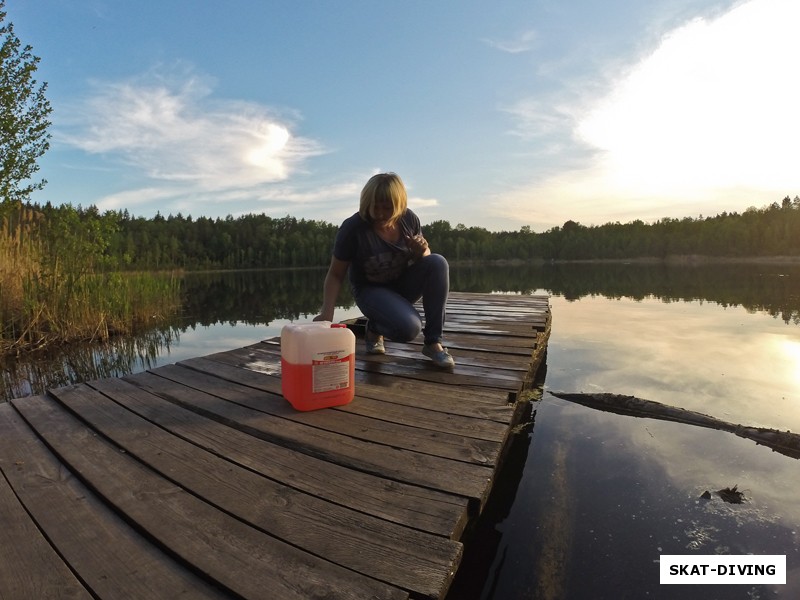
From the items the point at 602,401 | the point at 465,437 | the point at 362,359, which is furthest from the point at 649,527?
the point at 362,359

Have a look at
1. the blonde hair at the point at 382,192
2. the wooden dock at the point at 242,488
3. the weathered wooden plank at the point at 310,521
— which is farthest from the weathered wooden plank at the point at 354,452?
the blonde hair at the point at 382,192

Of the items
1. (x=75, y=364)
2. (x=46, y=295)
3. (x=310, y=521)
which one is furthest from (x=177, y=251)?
(x=310, y=521)

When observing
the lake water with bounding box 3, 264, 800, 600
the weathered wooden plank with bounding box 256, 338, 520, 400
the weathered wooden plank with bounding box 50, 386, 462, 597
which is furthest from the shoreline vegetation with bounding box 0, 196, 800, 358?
the weathered wooden plank with bounding box 50, 386, 462, 597

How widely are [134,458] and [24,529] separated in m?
0.46

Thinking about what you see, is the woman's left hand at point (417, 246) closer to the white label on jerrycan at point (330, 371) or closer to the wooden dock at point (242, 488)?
the wooden dock at point (242, 488)

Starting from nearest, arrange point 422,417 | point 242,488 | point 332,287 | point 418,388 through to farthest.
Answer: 1. point 242,488
2. point 422,417
3. point 418,388
4. point 332,287

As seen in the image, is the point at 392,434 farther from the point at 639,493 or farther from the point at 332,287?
the point at 639,493

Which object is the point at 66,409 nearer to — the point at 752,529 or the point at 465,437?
the point at 465,437

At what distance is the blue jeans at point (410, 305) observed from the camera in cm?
307

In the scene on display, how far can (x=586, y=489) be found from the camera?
217 centimetres

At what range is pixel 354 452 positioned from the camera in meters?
1.72

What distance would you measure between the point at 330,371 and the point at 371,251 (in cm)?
110

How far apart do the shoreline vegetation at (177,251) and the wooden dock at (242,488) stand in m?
4.02

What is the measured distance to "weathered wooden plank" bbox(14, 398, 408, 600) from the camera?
102cm
